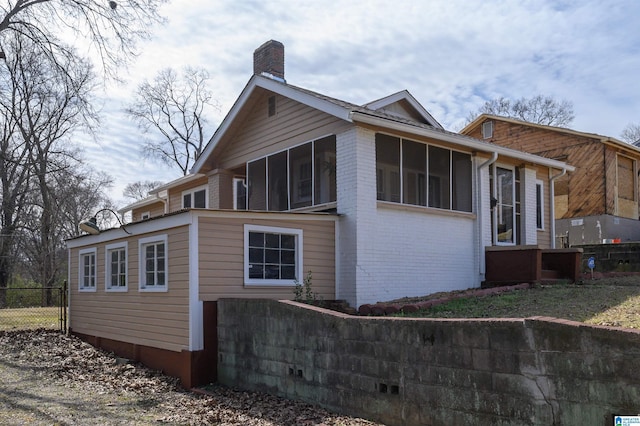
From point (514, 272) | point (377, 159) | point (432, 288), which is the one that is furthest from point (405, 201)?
point (514, 272)

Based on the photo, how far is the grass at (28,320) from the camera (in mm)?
16234

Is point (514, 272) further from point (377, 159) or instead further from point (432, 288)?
point (377, 159)

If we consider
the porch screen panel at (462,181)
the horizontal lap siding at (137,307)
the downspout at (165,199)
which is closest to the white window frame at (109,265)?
the horizontal lap siding at (137,307)

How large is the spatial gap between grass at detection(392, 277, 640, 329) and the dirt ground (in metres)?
2.99

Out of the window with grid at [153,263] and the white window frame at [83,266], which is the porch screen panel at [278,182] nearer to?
the window with grid at [153,263]

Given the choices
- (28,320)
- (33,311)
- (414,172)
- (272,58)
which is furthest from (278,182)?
(33,311)

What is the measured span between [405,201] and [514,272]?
2.91m

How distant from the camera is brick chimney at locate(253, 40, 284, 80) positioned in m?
14.5

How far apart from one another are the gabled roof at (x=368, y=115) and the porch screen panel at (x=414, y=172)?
1.75ft

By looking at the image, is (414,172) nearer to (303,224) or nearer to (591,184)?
(303,224)

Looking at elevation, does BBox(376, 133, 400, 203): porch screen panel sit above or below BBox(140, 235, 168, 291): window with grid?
above

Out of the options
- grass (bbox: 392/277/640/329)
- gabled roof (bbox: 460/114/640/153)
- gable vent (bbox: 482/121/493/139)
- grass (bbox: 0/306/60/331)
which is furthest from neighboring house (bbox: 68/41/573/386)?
gable vent (bbox: 482/121/493/139)

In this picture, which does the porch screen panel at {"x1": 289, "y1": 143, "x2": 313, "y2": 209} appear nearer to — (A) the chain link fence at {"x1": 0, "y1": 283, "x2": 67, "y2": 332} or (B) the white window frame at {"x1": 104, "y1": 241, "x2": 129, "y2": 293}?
(B) the white window frame at {"x1": 104, "y1": 241, "x2": 129, "y2": 293}

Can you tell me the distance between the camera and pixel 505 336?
5.23 m
